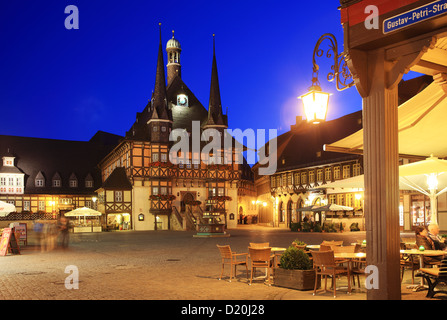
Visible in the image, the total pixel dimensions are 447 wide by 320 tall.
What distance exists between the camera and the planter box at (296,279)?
9984mm

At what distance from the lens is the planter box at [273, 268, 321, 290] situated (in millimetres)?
9984

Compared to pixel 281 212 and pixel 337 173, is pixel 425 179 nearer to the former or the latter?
pixel 337 173

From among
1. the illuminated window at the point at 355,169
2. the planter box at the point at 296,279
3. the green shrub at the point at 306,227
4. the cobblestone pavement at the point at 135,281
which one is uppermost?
the illuminated window at the point at 355,169

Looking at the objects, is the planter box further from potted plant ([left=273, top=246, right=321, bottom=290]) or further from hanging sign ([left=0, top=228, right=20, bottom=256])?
hanging sign ([left=0, top=228, right=20, bottom=256])

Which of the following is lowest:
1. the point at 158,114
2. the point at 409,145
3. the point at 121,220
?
the point at 121,220

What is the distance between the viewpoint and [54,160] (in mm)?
59469

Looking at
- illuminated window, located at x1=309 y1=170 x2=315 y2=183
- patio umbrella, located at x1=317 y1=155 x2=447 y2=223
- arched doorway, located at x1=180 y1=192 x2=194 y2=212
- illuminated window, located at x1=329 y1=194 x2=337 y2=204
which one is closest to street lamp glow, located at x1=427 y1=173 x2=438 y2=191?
patio umbrella, located at x1=317 y1=155 x2=447 y2=223

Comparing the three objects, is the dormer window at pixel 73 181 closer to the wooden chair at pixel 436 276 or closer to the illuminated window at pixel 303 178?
the illuminated window at pixel 303 178

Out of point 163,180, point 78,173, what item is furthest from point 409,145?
point 78,173

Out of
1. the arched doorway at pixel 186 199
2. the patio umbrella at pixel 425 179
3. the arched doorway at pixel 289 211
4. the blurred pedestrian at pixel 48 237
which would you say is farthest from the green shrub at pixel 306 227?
the patio umbrella at pixel 425 179

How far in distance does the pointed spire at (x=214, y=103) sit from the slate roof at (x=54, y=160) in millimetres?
18127
